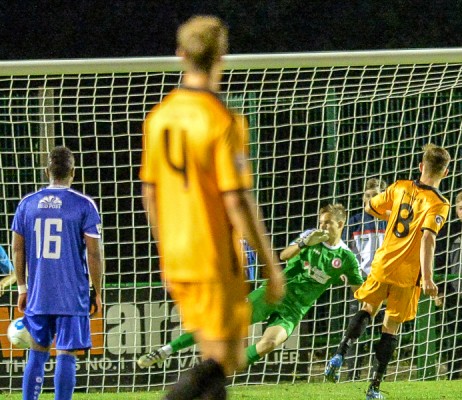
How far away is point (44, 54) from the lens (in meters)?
15.1

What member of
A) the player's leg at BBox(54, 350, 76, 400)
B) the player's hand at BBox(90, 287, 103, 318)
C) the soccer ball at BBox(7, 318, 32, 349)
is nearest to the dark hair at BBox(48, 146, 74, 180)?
the player's hand at BBox(90, 287, 103, 318)

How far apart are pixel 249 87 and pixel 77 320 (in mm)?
7841

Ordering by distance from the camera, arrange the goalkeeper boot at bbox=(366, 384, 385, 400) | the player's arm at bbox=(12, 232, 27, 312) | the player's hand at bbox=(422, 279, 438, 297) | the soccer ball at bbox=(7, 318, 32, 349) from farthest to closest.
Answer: the goalkeeper boot at bbox=(366, 384, 385, 400)
the player's hand at bbox=(422, 279, 438, 297)
the soccer ball at bbox=(7, 318, 32, 349)
the player's arm at bbox=(12, 232, 27, 312)

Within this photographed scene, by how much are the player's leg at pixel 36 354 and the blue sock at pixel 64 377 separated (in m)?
0.11

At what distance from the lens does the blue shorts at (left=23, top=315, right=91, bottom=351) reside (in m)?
6.19

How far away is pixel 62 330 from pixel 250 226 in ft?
8.11

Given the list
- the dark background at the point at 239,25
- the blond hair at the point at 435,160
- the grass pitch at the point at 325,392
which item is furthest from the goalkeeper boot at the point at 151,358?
the dark background at the point at 239,25

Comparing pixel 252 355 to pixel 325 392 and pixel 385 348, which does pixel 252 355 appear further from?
pixel 385 348

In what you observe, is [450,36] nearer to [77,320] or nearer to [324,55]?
[324,55]

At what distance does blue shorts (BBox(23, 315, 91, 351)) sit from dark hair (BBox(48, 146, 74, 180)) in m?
0.75

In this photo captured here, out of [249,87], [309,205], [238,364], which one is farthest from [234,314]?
[249,87]

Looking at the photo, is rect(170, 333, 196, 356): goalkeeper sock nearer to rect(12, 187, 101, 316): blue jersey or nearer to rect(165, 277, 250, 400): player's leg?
rect(12, 187, 101, 316): blue jersey

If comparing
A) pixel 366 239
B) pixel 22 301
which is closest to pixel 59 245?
pixel 22 301

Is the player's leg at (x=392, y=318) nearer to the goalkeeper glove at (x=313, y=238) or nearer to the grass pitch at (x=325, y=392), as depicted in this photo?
the grass pitch at (x=325, y=392)
